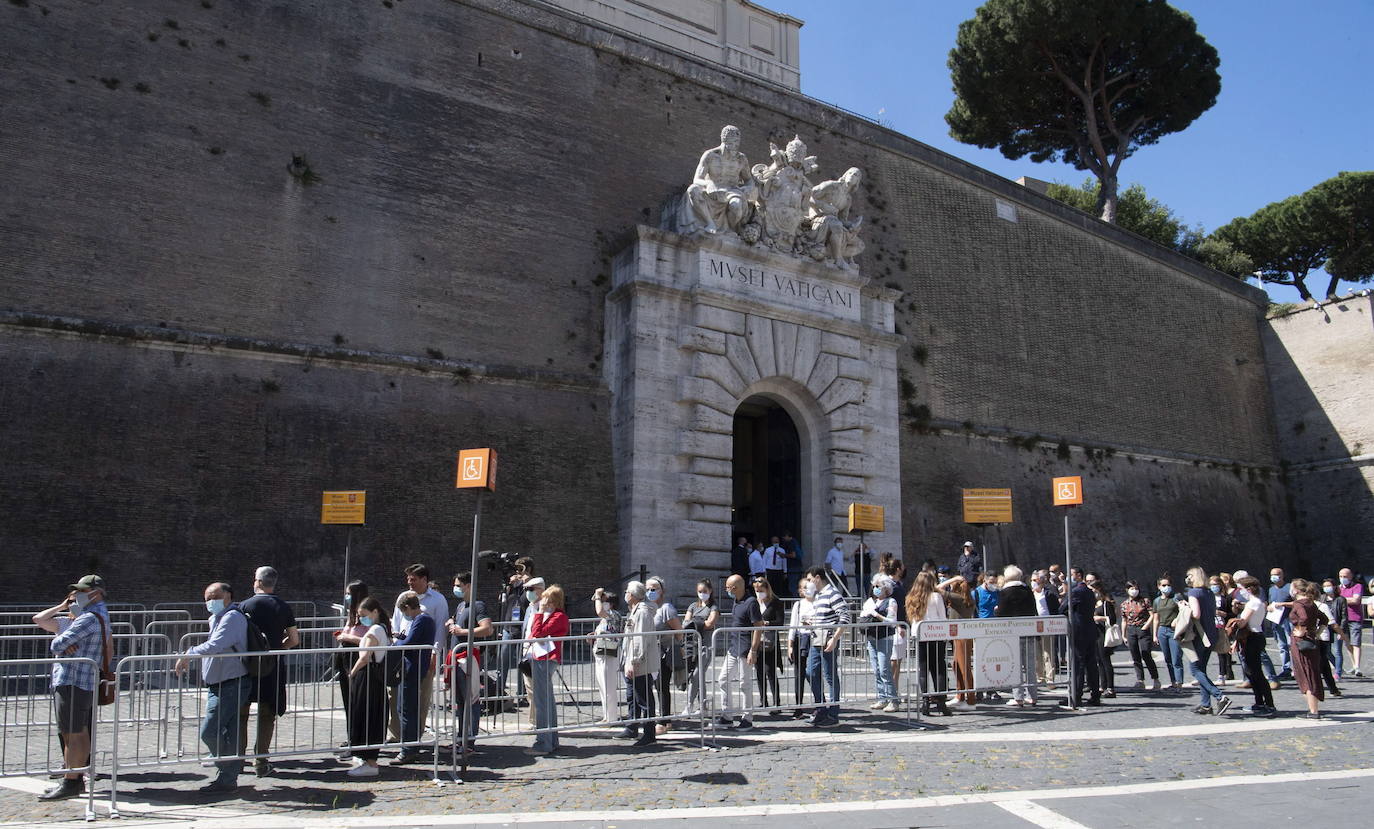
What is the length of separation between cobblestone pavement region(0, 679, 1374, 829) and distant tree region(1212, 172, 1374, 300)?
112 feet

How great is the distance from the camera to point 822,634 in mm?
9453

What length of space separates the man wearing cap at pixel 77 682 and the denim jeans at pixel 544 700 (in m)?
3.04

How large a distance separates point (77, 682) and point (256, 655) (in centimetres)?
107

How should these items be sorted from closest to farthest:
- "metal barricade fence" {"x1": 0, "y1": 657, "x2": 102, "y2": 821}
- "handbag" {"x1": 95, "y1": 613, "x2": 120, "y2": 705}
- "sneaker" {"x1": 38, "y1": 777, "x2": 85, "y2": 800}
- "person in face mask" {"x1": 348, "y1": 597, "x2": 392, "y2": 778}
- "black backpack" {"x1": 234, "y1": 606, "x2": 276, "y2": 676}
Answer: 1. "metal barricade fence" {"x1": 0, "y1": 657, "x2": 102, "y2": 821}
2. "sneaker" {"x1": 38, "y1": 777, "x2": 85, "y2": 800}
3. "handbag" {"x1": 95, "y1": 613, "x2": 120, "y2": 705}
4. "black backpack" {"x1": 234, "y1": 606, "x2": 276, "y2": 676}
5. "person in face mask" {"x1": 348, "y1": 597, "x2": 392, "y2": 778}

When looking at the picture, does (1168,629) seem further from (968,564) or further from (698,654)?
(698,654)

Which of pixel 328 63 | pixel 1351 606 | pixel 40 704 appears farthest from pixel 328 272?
pixel 1351 606

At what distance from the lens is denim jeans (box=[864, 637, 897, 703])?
997cm

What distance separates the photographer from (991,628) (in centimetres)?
1031

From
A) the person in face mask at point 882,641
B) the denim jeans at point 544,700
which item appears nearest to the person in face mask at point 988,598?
the person in face mask at point 882,641

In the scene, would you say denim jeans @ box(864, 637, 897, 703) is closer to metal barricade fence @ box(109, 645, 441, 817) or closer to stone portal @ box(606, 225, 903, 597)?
metal barricade fence @ box(109, 645, 441, 817)

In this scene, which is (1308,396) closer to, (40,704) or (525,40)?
(525,40)

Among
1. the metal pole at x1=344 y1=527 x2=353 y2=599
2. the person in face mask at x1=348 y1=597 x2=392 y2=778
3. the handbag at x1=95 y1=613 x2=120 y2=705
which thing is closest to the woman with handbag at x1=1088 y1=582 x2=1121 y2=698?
the person in face mask at x1=348 y1=597 x2=392 y2=778

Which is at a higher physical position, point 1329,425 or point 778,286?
point 778,286

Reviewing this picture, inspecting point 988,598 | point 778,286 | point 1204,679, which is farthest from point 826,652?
point 778,286
